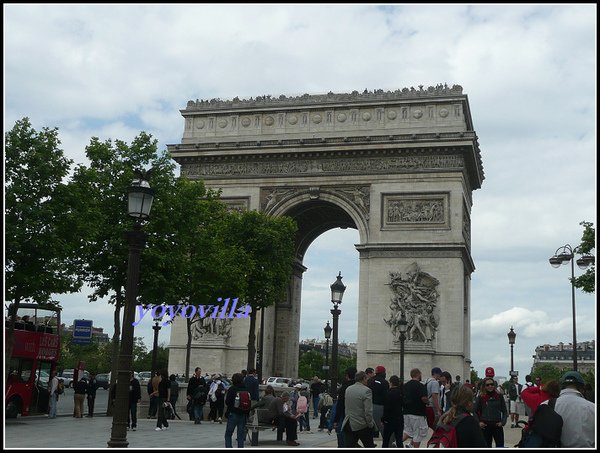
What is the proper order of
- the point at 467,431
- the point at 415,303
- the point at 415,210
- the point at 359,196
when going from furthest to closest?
the point at 359,196
the point at 415,210
the point at 415,303
the point at 467,431

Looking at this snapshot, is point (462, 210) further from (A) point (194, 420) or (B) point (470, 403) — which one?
(B) point (470, 403)

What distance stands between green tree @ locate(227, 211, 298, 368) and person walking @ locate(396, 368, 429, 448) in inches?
954

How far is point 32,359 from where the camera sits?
27.7 metres

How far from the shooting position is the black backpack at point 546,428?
928cm

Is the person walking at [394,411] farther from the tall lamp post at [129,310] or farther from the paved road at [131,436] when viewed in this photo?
the tall lamp post at [129,310]

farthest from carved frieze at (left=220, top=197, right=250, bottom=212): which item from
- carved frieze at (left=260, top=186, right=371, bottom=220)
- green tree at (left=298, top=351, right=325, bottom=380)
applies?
green tree at (left=298, top=351, right=325, bottom=380)

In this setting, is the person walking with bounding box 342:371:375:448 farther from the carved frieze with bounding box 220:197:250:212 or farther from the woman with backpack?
the carved frieze with bounding box 220:197:250:212

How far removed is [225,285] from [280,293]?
5745 mm

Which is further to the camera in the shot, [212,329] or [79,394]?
[212,329]

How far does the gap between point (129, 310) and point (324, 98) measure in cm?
3542

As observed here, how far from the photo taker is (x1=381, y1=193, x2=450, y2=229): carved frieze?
44.8 meters

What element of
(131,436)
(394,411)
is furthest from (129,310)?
(131,436)

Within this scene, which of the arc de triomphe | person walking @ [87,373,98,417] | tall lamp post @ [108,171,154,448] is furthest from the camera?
the arc de triomphe

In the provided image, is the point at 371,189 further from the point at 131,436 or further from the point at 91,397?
the point at 131,436
